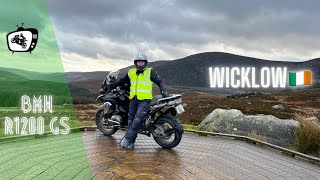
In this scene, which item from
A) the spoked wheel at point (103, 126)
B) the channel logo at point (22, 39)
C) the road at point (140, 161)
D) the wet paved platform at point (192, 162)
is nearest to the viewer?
the road at point (140, 161)

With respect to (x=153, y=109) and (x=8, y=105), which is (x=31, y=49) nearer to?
(x=153, y=109)

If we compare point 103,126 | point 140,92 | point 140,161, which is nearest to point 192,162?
point 140,161

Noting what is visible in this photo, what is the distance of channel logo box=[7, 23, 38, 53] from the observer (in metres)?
12.5

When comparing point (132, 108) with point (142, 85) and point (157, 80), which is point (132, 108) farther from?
point (157, 80)

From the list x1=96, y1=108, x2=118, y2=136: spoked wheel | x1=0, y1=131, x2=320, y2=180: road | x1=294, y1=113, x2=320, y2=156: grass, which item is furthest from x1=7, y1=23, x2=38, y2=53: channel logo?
x1=294, y1=113, x2=320, y2=156: grass

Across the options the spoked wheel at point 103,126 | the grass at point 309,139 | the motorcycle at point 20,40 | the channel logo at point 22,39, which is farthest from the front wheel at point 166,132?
the motorcycle at point 20,40

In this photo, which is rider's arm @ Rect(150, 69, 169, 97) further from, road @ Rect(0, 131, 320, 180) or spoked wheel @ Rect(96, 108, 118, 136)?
spoked wheel @ Rect(96, 108, 118, 136)

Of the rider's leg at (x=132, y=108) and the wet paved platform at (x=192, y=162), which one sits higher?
the rider's leg at (x=132, y=108)

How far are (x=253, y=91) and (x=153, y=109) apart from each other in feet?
117

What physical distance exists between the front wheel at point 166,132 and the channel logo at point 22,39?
527 cm

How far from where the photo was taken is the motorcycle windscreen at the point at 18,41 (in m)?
12.5

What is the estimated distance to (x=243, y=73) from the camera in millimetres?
17078

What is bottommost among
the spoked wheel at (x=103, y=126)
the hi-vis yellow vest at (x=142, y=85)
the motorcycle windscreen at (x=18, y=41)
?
the spoked wheel at (x=103, y=126)

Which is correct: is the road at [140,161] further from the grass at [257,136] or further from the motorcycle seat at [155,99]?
the grass at [257,136]
